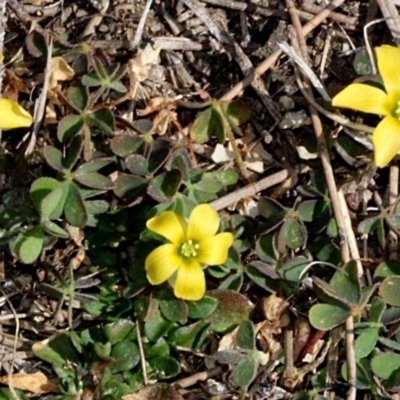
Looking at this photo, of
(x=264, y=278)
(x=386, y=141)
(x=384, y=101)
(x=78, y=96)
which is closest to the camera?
(x=386, y=141)

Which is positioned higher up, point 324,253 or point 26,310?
point 324,253

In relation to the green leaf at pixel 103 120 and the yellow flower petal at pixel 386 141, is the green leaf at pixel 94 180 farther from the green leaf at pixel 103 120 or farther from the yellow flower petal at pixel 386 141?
the yellow flower petal at pixel 386 141

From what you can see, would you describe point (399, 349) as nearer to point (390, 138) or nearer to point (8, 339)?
point (390, 138)

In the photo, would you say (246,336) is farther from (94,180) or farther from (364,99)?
(364,99)

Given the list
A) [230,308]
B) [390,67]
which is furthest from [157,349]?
[390,67]

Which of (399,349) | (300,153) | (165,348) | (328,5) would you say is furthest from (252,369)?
(328,5)
